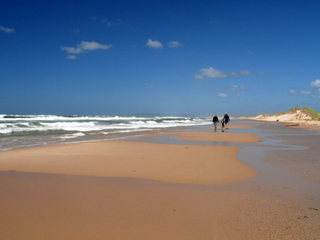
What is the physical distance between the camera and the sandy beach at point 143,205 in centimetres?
319

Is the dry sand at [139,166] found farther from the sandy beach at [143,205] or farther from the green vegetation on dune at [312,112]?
the green vegetation on dune at [312,112]

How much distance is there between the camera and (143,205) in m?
4.09

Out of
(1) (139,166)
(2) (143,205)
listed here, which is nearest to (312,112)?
(1) (139,166)

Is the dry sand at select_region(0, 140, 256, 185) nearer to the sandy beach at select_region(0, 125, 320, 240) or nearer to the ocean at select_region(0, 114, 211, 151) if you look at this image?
the sandy beach at select_region(0, 125, 320, 240)

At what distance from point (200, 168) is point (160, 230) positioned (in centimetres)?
389

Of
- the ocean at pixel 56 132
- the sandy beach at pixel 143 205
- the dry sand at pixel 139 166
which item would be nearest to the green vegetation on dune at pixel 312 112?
the ocean at pixel 56 132

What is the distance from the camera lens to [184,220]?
3.52m

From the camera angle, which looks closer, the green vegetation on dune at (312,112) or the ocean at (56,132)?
the ocean at (56,132)

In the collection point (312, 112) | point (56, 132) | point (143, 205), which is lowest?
point (143, 205)

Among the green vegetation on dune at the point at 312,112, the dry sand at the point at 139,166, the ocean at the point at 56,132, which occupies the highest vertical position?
the green vegetation on dune at the point at 312,112

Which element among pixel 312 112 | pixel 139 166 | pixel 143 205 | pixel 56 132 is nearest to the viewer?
pixel 143 205

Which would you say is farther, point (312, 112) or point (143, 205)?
point (312, 112)

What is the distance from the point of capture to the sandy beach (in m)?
3.19

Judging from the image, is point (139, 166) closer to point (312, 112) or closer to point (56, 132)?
point (56, 132)
